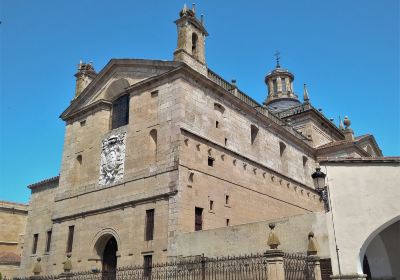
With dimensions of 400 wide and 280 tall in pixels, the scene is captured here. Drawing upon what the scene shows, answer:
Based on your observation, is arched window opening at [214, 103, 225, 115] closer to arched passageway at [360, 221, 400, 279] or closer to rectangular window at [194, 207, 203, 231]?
rectangular window at [194, 207, 203, 231]

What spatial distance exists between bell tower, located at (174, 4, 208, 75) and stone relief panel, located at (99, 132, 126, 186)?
18.1ft

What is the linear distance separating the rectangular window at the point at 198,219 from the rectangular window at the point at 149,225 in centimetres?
208

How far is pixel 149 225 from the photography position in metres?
20.0

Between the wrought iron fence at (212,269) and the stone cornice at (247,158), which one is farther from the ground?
the stone cornice at (247,158)

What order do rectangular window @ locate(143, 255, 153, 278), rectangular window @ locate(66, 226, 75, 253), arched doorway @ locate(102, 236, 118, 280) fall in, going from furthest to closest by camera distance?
rectangular window @ locate(66, 226, 75, 253), arched doorway @ locate(102, 236, 118, 280), rectangular window @ locate(143, 255, 153, 278)

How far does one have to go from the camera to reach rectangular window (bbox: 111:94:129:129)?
24.5 meters

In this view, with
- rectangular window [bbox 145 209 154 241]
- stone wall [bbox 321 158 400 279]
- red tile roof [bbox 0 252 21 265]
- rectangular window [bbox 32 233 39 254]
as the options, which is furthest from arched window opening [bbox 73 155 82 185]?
stone wall [bbox 321 158 400 279]

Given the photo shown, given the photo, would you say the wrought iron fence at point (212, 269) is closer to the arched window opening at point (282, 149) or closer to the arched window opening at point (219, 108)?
the arched window opening at point (219, 108)

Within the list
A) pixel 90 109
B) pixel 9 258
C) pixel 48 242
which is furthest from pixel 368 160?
pixel 9 258

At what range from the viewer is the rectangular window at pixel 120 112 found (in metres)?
24.5

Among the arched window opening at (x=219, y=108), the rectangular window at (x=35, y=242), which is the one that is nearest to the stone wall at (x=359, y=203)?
the arched window opening at (x=219, y=108)

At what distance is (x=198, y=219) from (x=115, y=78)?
10655 millimetres

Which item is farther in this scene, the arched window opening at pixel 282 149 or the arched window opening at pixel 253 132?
the arched window opening at pixel 282 149

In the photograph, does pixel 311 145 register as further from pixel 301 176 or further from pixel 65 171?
pixel 65 171
